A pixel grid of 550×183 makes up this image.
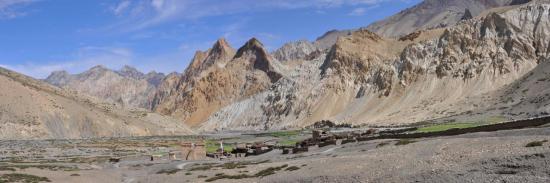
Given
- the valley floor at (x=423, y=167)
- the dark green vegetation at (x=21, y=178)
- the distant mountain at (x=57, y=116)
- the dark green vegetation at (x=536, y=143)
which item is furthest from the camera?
the distant mountain at (x=57, y=116)

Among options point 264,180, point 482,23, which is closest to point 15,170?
point 264,180

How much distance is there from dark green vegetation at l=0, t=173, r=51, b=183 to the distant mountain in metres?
87.5

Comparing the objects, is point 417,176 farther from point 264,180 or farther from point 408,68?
point 408,68

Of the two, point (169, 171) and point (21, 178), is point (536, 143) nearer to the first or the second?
point (169, 171)

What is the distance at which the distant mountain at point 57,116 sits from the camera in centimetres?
14343

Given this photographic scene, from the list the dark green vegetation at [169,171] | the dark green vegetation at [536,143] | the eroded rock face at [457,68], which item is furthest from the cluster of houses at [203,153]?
the eroded rock face at [457,68]

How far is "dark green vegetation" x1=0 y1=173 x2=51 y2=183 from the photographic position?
5528 centimetres

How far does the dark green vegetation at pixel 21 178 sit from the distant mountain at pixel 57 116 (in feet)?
287

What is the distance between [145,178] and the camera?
59906mm

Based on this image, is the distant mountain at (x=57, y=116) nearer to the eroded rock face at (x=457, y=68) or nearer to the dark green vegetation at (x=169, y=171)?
the eroded rock face at (x=457, y=68)

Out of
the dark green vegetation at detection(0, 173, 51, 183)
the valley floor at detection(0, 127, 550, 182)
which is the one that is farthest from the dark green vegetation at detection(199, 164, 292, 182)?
the dark green vegetation at detection(0, 173, 51, 183)

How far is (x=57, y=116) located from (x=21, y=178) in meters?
101

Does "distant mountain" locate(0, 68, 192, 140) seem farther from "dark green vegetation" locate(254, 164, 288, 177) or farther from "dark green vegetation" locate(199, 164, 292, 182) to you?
"dark green vegetation" locate(254, 164, 288, 177)

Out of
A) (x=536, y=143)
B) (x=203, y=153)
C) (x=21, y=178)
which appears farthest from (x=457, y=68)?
(x=536, y=143)
